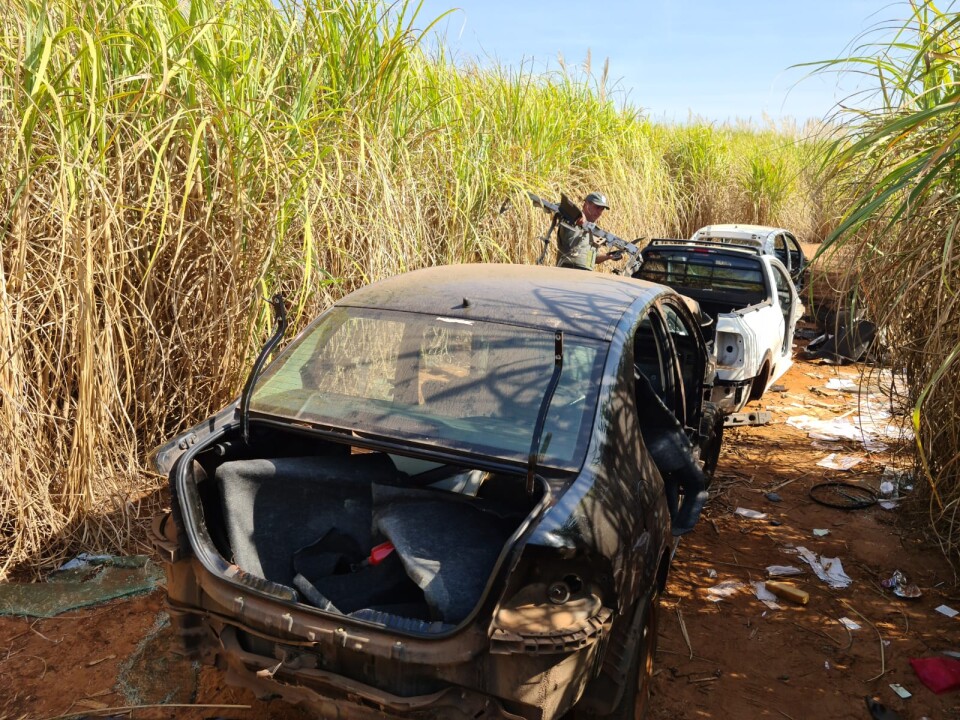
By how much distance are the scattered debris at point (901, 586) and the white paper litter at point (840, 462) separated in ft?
5.95

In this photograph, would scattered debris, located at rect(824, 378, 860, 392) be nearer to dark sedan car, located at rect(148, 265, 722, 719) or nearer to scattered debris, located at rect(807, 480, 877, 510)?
scattered debris, located at rect(807, 480, 877, 510)

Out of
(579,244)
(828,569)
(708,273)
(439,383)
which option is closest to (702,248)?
(708,273)

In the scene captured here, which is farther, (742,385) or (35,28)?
(742,385)

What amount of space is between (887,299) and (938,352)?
0.49 meters

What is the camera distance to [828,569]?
176 inches

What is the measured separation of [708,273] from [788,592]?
4.44m

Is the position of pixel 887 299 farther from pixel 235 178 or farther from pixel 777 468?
pixel 235 178

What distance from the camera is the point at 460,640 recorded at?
220 centimetres

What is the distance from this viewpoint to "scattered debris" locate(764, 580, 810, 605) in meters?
4.07

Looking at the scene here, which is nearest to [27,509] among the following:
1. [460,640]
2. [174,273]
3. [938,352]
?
[174,273]

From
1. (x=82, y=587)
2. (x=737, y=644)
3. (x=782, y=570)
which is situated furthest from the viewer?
(x=782, y=570)

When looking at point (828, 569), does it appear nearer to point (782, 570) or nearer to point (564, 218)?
point (782, 570)

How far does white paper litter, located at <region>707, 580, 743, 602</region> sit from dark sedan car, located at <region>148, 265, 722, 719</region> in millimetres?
814

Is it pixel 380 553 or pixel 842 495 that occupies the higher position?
pixel 380 553
